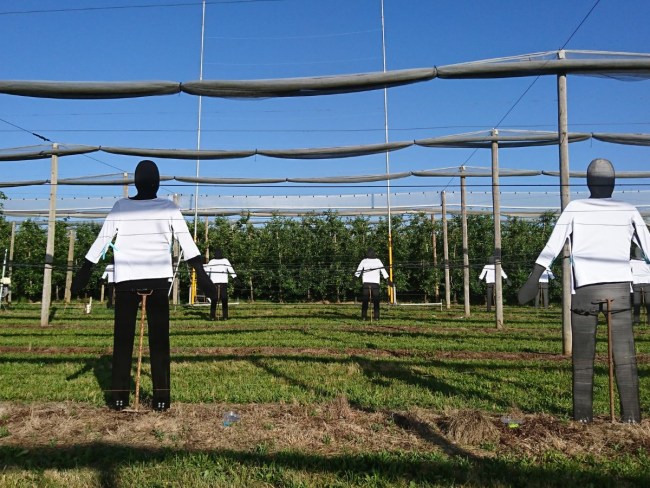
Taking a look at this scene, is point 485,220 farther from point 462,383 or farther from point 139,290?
point 139,290

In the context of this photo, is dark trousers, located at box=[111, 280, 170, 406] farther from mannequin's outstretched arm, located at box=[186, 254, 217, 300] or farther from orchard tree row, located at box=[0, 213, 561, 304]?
orchard tree row, located at box=[0, 213, 561, 304]

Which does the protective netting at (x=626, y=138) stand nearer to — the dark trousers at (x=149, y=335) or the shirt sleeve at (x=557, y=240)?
the shirt sleeve at (x=557, y=240)

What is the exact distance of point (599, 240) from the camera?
4.70m


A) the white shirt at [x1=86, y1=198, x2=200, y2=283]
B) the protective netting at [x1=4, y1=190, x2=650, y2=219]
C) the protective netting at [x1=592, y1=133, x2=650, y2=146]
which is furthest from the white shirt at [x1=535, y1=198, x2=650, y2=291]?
the protective netting at [x1=4, y1=190, x2=650, y2=219]

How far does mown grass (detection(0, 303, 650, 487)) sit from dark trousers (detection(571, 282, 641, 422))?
0.41m

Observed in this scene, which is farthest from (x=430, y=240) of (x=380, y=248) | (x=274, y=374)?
(x=274, y=374)

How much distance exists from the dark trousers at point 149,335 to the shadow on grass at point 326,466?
1.01 meters

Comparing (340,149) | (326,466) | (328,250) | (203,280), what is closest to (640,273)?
(340,149)

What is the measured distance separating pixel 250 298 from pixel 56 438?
64.7ft

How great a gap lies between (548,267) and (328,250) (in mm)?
18108

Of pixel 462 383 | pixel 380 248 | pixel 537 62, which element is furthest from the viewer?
pixel 380 248

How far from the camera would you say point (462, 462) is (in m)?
3.74

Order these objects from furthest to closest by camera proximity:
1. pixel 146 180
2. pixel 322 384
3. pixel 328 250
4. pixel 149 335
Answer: pixel 328 250, pixel 322 384, pixel 146 180, pixel 149 335

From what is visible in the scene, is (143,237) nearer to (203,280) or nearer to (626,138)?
(203,280)
